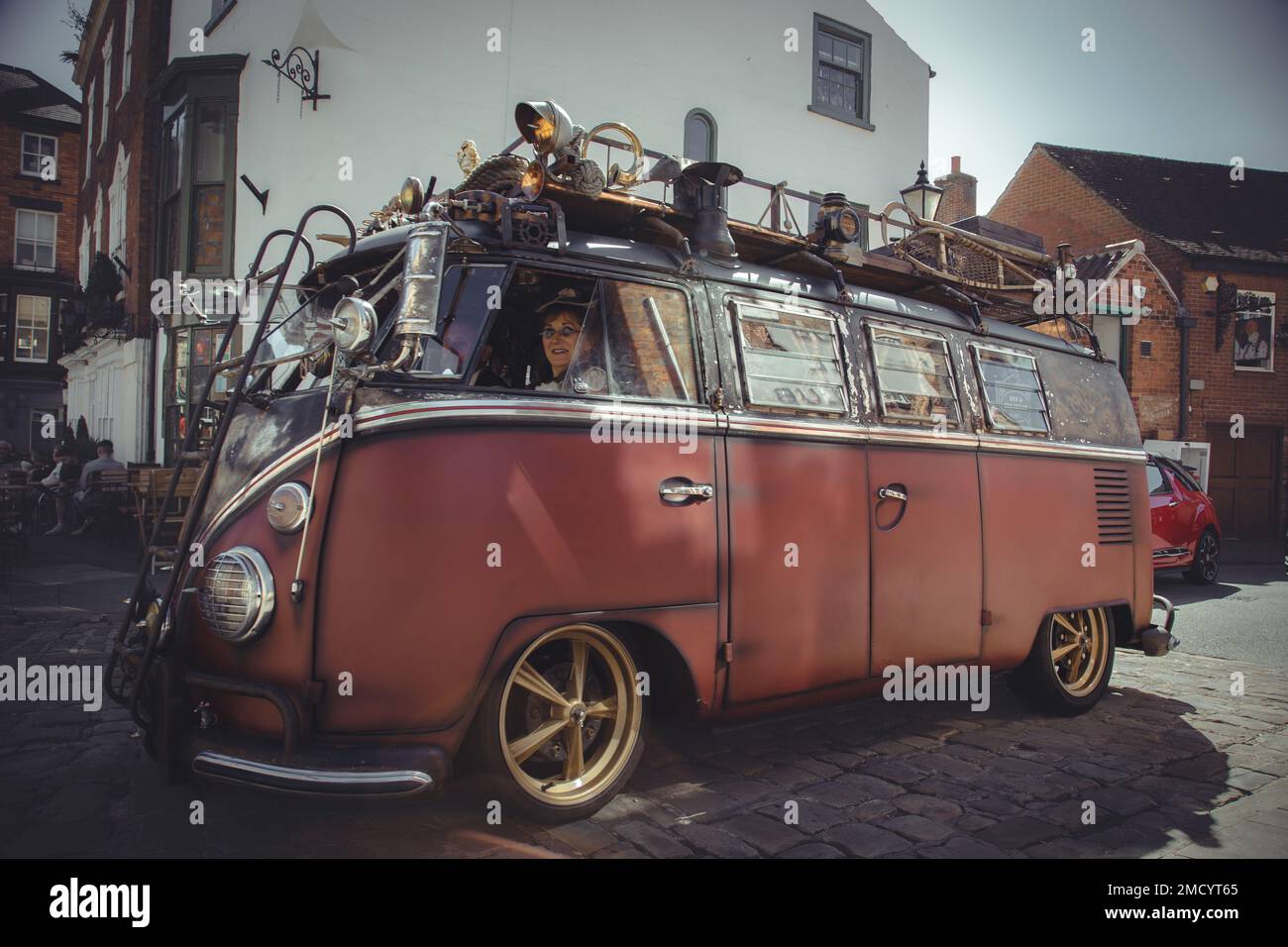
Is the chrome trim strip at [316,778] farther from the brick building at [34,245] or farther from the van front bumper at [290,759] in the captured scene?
the brick building at [34,245]

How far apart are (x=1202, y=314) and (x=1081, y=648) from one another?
790 inches

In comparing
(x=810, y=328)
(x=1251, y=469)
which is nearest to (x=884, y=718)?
(x=810, y=328)

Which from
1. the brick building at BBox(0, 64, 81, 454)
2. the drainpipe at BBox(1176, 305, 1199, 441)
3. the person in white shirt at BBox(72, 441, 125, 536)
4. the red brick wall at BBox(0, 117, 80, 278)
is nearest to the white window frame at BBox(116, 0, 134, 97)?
the person in white shirt at BBox(72, 441, 125, 536)

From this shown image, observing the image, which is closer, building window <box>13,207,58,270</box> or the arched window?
the arched window

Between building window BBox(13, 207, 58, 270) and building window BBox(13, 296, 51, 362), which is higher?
building window BBox(13, 207, 58, 270)

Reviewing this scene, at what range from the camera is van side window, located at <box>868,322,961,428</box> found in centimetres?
502

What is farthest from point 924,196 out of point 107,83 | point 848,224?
point 107,83

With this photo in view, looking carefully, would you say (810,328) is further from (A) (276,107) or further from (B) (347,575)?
(A) (276,107)

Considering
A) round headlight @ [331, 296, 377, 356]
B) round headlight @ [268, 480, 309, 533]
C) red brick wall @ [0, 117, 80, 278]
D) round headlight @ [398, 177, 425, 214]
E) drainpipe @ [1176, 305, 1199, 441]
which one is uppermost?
red brick wall @ [0, 117, 80, 278]

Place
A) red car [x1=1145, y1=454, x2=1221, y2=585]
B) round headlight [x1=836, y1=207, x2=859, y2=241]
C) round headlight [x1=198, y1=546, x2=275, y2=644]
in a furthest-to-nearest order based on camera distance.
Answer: red car [x1=1145, y1=454, x2=1221, y2=585], round headlight [x1=836, y1=207, x2=859, y2=241], round headlight [x1=198, y1=546, x2=275, y2=644]

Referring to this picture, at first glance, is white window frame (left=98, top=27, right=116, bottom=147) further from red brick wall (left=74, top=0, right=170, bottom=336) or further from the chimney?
the chimney

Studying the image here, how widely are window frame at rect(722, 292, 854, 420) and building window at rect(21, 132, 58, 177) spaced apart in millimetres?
39008

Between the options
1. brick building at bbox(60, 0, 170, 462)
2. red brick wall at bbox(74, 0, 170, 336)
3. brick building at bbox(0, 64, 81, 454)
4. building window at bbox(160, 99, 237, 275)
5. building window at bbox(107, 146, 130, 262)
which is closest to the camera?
building window at bbox(160, 99, 237, 275)

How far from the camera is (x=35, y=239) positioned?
115 ft
